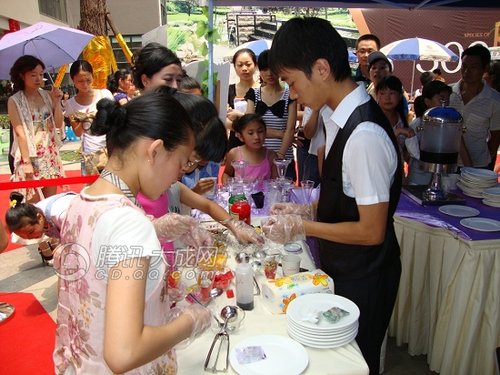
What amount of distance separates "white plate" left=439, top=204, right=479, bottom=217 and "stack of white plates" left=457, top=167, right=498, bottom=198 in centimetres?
32

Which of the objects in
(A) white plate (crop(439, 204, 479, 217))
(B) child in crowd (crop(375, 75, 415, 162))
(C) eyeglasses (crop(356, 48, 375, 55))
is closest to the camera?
(A) white plate (crop(439, 204, 479, 217))

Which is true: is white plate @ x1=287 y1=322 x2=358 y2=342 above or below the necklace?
below

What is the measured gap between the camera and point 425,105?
3.65m

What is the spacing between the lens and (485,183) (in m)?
2.71

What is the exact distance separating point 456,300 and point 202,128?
5.26 feet

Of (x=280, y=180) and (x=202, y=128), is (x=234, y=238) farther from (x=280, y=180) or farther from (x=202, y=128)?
(x=280, y=180)

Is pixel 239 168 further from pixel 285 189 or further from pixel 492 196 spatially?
pixel 492 196

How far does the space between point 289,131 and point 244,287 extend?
2.31m

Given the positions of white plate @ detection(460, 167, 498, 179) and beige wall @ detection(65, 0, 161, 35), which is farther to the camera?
beige wall @ detection(65, 0, 161, 35)

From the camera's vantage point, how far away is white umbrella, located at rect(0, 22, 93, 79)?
4.62 metres

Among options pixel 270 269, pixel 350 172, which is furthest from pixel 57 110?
pixel 350 172

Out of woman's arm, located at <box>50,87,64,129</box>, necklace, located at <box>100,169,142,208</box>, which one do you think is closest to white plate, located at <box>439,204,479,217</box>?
necklace, located at <box>100,169,142,208</box>

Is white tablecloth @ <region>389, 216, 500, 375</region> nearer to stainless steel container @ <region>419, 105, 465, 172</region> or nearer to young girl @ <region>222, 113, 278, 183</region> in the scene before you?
stainless steel container @ <region>419, 105, 465, 172</region>

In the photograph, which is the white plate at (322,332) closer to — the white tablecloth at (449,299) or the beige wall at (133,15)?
the white tablecloth at (449,299)
